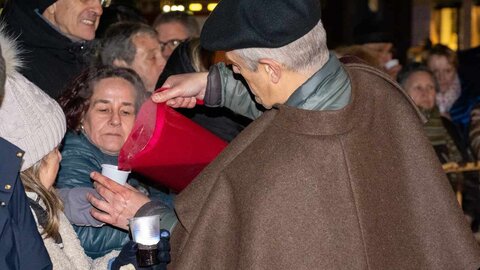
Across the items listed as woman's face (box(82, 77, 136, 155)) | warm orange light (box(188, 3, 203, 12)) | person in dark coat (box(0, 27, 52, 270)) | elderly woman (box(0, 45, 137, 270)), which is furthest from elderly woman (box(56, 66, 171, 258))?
warm orange light (box(188, 3, 203, 12))

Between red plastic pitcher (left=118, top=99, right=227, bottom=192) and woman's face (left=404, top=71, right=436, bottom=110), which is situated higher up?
red plastic pitcher (left=118, top=99, right=227, bottom=192)

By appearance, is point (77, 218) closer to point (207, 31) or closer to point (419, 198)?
point (207, 31)

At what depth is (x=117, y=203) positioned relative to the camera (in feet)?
14.3

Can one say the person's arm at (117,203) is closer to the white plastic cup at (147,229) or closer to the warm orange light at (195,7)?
the white plastic cup at (147,229)

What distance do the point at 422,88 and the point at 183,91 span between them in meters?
4.62

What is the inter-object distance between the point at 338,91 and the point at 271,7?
1.35 ft

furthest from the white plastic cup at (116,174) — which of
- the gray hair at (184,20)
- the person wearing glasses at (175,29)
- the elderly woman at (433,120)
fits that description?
the elderly woman at (433,120)

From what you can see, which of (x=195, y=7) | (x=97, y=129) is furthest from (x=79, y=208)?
(x=195, y=7)

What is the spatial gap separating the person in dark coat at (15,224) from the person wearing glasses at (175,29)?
4781 millimetres

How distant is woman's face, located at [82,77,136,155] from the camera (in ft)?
16.7

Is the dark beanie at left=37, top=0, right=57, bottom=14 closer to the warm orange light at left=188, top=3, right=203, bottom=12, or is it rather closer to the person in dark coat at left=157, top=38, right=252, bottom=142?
Result: the person in dark coat at left=157, top=38, right=252, bottom=142

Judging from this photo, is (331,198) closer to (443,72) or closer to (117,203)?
(117,203)

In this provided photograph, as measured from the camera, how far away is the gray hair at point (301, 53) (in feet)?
12.0

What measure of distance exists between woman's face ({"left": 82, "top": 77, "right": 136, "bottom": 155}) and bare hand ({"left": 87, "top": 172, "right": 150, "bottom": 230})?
0.70 m
